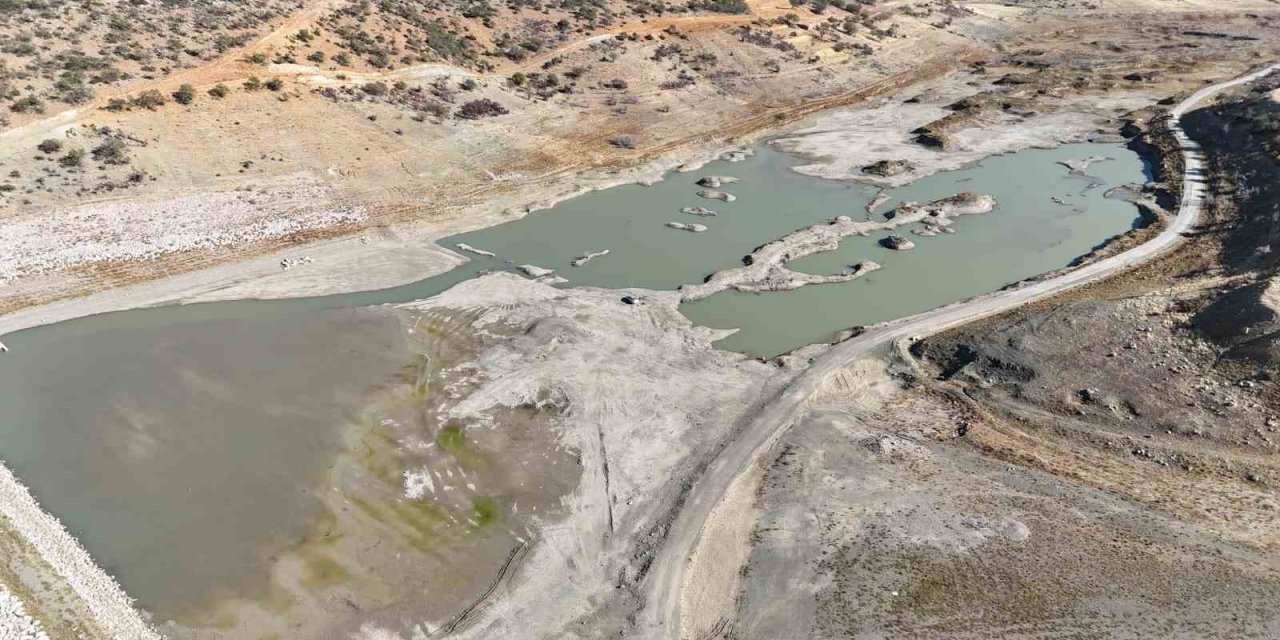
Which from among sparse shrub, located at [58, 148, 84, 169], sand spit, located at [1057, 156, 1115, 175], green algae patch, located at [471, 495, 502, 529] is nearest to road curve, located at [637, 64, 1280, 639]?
green algae patch, located at [471, 495, 502, 529]

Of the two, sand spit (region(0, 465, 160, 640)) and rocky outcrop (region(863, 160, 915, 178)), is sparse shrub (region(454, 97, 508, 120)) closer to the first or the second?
rocky outcrop (region(863, 160, 915, 178))

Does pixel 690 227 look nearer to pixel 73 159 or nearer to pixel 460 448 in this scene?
pixel 460 448

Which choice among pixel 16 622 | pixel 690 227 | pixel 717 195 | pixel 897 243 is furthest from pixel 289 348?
pixel 897 243

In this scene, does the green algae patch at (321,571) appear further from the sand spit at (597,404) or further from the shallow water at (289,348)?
the sand spit at (597,404)

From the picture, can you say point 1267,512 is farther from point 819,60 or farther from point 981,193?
point 819,60

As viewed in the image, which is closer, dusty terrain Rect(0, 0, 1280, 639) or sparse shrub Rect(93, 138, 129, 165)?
dusty terrain Rect(0, 0, 1280, 639)

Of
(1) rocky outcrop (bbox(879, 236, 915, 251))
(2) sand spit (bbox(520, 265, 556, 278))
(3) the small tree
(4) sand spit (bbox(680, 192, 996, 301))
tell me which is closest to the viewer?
(4) sand spit (bbox(680, 192, 996, 301))
